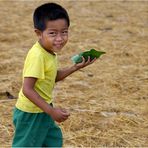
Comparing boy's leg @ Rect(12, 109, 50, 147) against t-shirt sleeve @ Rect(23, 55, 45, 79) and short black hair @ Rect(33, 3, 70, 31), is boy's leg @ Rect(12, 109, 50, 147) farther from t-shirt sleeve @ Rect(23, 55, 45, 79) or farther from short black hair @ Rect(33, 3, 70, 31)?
short black hair @ Rect(33, 3, 70, 31)

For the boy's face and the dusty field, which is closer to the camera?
the boy's face

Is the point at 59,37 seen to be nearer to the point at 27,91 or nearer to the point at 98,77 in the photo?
the point at 27,91

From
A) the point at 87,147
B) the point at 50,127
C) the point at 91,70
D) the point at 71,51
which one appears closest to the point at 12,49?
the point at 71,51

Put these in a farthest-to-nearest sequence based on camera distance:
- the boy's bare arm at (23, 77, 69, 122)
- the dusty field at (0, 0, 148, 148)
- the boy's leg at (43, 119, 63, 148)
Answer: the dusty field at (0, 0, 148, 148), the boy's leg at (43, 119, 63, 148), the boy's bare arm at (23, 77, 69, 122)

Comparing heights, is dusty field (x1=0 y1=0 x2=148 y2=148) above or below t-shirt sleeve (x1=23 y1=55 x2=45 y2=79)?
below

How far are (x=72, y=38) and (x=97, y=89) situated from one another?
3050 mm

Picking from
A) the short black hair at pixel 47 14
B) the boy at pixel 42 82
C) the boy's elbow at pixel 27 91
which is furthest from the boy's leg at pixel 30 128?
the short black hair at pixel 47 14

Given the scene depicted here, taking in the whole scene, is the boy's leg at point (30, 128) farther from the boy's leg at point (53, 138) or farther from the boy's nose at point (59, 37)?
the boy's nose at point (59, 37)

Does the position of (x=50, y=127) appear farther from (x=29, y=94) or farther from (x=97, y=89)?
(x=97, y=89)

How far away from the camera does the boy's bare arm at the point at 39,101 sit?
9.43ft

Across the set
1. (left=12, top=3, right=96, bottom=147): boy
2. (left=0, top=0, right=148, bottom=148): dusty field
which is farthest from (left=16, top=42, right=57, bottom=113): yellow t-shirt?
(left=0, top=0, right=148, bottom=148): dusty field

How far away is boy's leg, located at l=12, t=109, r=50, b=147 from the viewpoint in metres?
3.13

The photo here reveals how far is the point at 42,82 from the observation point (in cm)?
309

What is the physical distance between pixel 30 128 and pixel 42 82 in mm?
324
